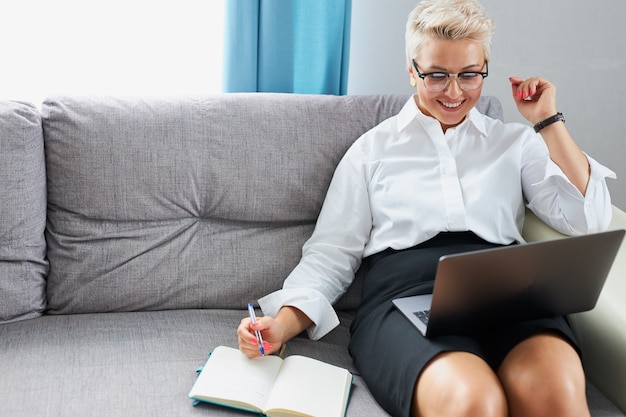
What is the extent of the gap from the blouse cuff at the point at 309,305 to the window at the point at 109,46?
0.73 m

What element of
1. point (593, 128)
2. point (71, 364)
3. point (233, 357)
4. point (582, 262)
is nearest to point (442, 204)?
point (582, 262)

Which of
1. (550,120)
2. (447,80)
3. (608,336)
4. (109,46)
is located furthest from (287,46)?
(608,336)

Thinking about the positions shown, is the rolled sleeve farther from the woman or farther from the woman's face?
the woman's face

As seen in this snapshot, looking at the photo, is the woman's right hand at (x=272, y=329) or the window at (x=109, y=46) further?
the window at (x=109, y=46)

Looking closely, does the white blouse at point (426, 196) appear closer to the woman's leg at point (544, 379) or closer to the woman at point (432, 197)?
the woman at point (432, 197)

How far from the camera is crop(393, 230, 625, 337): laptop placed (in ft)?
4.57

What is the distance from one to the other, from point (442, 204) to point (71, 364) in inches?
35.4

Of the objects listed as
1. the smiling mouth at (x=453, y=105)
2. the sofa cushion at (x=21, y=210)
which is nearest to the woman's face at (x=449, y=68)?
the smiling mouth at (x=453, y=105)

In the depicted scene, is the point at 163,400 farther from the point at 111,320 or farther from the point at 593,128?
the point at 593,128

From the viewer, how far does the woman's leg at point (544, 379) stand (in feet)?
4.69

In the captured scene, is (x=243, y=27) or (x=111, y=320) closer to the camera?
(x=111, y=320)

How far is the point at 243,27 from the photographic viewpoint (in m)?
2.25

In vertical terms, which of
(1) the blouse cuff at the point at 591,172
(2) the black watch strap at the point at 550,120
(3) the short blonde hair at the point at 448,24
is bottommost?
(1) the blouse cuff at the point at 591,172

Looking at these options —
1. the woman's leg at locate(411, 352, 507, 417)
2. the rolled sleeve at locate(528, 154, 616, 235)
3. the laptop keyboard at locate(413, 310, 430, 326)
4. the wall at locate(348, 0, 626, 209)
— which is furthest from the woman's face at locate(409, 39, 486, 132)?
the wall at locate(348, 0, 626, 209)
